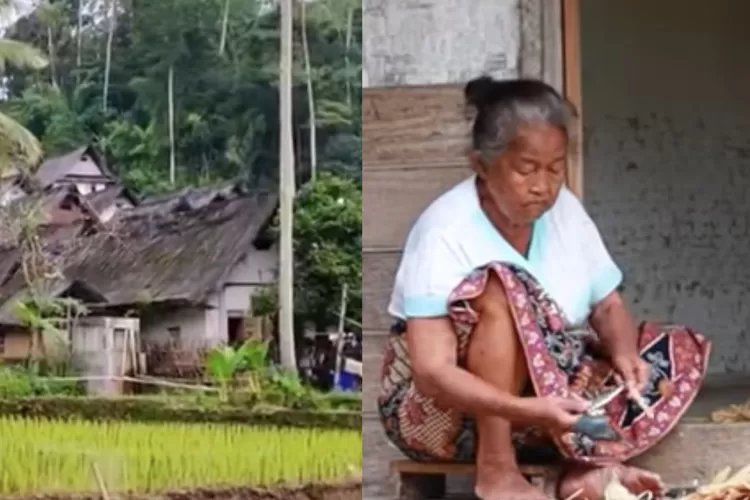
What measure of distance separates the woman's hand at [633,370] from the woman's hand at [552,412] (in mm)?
160

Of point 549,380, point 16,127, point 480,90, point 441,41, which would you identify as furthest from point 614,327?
point 16,127

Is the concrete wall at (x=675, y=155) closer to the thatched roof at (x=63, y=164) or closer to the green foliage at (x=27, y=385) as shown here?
the thatched roof at (x=63, y=164)

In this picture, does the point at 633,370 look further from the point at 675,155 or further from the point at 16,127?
the point at 675,155

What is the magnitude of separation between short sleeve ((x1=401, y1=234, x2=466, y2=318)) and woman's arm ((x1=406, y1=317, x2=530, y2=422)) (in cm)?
2

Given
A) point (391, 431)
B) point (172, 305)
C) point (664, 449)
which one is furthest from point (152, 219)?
point (664, 449)

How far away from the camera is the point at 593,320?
2748mm

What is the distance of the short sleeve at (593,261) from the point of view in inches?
108

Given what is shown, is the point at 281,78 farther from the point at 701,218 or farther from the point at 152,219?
the point at 701,218

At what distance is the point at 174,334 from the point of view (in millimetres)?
3143

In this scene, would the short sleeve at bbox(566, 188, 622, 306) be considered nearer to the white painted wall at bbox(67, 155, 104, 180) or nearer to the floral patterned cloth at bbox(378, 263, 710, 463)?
the floral patterned cloth at bbox(378, 263, 710, 463)

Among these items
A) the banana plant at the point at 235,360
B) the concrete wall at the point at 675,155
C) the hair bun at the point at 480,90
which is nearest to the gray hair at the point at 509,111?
the hair bun at the point at 480,90

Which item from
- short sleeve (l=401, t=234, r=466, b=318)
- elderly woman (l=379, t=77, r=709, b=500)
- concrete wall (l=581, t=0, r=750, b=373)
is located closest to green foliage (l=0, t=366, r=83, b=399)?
elderly woman (l=379, t=77, r=709, b=500)

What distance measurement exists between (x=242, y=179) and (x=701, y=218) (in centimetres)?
159

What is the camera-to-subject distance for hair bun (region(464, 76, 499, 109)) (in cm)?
277
